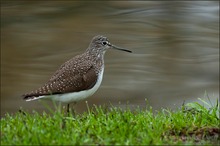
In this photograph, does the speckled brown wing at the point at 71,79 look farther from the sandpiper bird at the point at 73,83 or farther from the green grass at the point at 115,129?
the green grass at the point at 115,129

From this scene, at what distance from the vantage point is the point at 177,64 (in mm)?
16891

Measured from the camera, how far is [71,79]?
899 centimetres

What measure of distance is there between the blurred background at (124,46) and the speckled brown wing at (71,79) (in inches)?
174

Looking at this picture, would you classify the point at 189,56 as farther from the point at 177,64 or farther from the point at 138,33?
the point at 138,33

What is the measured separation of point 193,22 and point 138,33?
2.03m

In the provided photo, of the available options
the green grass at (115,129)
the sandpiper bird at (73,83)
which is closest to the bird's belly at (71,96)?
the sandpiper bird at (73,83)

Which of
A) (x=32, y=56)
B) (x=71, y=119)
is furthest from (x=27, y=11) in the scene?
(x=71, y=119)

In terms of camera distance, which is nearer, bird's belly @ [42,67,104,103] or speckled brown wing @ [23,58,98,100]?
speckled brown wing @ [23,58,98,100]

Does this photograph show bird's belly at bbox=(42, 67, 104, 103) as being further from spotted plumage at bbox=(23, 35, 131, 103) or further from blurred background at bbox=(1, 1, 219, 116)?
blurred background at bbox=(1, 1, 219, 116)

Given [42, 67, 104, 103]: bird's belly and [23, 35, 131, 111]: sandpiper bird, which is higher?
[23, 35, 131, 111]: sandpiper bird

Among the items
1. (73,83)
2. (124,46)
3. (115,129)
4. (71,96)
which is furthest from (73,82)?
(124,46)

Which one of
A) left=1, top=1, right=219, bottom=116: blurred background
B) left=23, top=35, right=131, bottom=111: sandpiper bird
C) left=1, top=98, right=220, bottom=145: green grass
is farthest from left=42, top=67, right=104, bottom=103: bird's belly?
left=1, top=1, right=219, bottom=116: blurred background

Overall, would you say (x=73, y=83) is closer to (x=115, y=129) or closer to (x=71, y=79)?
(x=71, y=79)

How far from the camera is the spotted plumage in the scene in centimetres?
872
